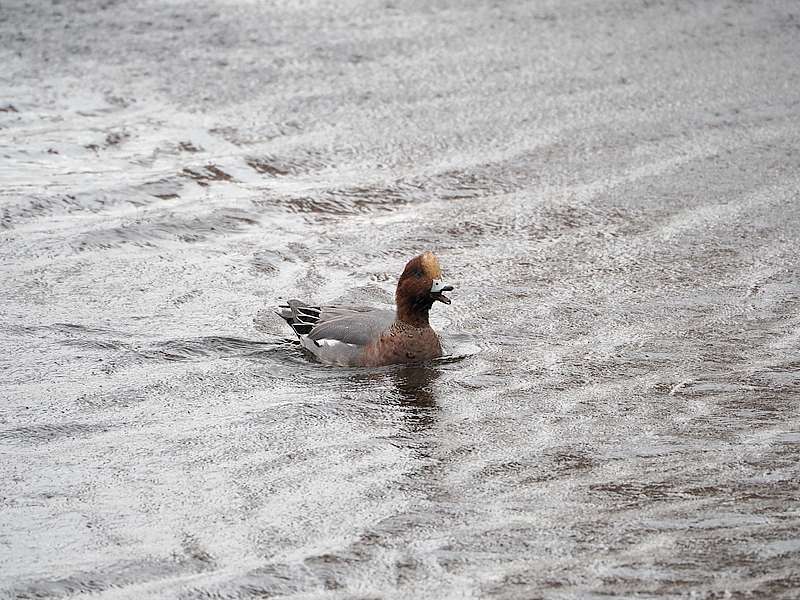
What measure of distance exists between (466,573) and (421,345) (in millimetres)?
2840

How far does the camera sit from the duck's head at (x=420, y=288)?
348 inches

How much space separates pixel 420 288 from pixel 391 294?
1035 millimetres

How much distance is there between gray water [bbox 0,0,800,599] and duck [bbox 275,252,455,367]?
14 cm

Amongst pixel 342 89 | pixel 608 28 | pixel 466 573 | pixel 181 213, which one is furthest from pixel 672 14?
pixel 466 573

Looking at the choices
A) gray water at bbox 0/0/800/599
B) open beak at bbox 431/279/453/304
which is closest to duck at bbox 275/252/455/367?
open beak at bbox 431/279/453/304

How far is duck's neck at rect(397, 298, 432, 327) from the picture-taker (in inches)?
351

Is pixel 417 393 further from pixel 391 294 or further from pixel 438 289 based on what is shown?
pixel 391 294

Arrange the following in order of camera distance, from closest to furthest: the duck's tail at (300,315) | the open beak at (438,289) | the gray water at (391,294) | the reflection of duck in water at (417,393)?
the gray water at (391,294), the reflection of duck in water at (417,393), the open beak at (438,289), the duck's tail at (300,315)

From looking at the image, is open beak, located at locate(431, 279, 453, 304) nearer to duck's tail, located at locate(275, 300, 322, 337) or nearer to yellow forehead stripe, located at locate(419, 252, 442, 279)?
yellow forehead stripe, located at locate(419, 252, 442, 279)

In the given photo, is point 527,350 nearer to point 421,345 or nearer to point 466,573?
point 421,345

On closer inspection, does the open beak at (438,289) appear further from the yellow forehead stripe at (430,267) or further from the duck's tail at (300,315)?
the duck's tail at (300,315)

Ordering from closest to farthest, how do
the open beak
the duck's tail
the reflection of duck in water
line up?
the reflection of duck in water < the open beak < the duck's tail

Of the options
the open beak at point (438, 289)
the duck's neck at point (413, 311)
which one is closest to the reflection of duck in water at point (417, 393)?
the duck's neck at point (413, 311)

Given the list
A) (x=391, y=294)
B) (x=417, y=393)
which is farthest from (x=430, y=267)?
(x=391, y=294)
